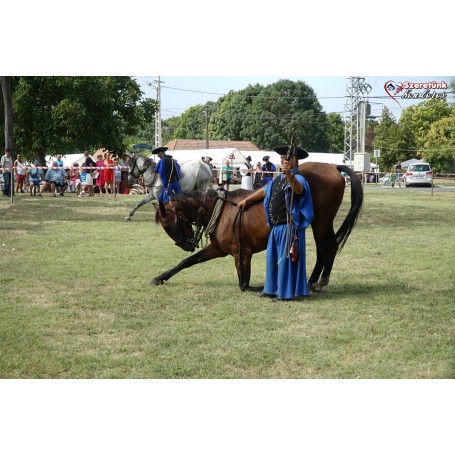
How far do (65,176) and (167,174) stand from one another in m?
9.36

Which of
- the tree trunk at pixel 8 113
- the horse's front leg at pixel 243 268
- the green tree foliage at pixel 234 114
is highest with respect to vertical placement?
the green tree foliage at pixel 234 114

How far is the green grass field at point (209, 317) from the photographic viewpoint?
477 cm

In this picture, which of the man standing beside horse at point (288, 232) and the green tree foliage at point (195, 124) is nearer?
the man standing beside horse at point (288, 232)

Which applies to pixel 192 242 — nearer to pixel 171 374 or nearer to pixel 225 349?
pixel 225 349

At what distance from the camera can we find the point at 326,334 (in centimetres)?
554

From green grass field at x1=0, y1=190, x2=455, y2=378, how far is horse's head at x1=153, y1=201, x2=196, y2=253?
0.55 meters

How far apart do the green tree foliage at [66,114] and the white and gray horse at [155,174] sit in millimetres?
5479

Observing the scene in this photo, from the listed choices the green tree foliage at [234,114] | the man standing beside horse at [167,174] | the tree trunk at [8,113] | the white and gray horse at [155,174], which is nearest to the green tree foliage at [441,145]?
the green tree foliage at [234,114]

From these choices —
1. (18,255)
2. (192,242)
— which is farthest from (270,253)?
(18,255)

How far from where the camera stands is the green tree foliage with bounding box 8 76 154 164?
18.8 meters

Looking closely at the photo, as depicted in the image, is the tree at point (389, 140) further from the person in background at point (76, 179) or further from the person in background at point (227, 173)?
the person in background at point (76, 179)

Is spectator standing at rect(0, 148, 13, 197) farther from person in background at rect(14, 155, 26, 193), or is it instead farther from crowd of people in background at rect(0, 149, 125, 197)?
person in background at rect(14, 155, 26, 193)

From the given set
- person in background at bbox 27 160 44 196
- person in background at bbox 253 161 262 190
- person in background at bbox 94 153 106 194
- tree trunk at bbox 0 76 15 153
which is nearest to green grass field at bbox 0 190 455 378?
tree trunk at bbox 0 76 15 153

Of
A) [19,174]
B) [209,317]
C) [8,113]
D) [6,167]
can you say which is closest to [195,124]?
Answer: [19,174]
